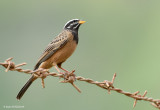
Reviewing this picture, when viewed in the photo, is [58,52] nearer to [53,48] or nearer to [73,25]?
[53,48]

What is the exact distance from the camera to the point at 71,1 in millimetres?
44031

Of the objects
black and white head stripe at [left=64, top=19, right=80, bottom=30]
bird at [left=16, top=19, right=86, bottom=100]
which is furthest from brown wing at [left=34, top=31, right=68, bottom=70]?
black and white head stripe at [left=64, top=19, right=80, bottom=30]

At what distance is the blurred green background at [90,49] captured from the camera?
2227 cm

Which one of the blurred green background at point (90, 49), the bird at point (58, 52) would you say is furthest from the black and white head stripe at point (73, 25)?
the blurred green background at point (90, 49)

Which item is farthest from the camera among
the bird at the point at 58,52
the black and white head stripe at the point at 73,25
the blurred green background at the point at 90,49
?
the blurred green background at the point at 90,49

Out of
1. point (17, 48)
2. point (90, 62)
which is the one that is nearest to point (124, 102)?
point (90, 62)

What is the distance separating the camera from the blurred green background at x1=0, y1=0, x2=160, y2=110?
22266 mm

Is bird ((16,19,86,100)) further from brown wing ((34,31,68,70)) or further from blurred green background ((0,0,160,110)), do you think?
blurred green background ((0,0,160,110))

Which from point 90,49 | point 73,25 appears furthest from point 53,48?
point 90,49

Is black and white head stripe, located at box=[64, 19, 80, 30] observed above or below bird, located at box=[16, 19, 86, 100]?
above

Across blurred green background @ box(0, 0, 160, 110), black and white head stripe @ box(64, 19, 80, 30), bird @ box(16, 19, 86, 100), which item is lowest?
blurred green background @ box(0, 0, 160, 110)

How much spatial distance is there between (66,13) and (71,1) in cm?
661

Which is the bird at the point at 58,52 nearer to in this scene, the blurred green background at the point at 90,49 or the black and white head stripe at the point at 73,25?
the black and white head stripe at the point at 73,25

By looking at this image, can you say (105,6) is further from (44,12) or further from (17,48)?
(17,48)
